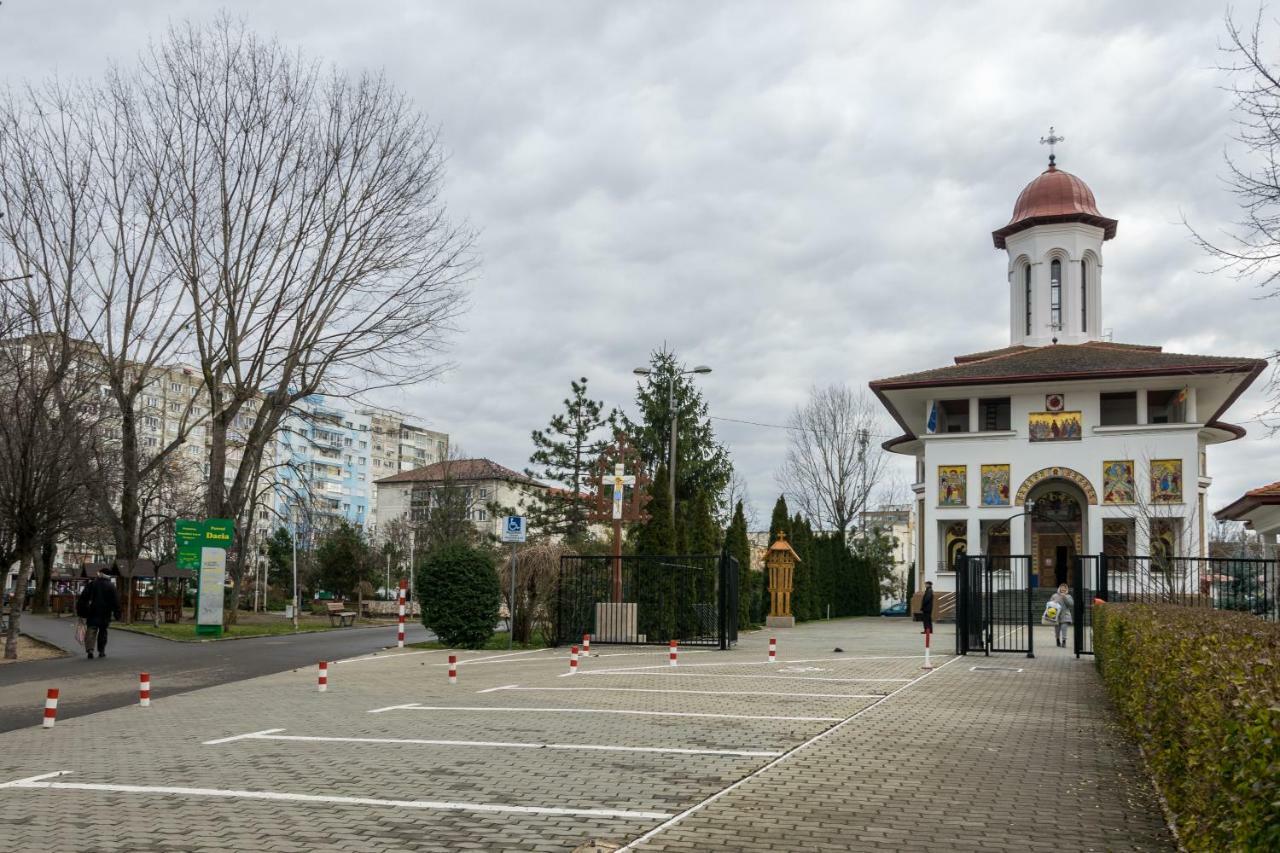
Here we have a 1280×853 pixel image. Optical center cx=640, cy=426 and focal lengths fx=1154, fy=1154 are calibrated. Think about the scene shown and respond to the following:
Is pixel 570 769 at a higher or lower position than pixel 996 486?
lower

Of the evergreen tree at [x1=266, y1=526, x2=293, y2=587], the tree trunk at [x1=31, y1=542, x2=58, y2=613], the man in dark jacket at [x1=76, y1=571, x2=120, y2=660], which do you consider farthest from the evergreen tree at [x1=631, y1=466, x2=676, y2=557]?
the evergreen tree at [x1=266, y1=526, x2=293, y2=587]

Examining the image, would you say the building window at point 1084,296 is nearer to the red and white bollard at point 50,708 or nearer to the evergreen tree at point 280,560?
the evergreen tree at point 280,560

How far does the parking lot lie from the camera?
23.5 ft

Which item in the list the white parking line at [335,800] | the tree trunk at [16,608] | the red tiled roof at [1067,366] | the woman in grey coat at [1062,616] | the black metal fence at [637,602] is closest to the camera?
the white parking line at [335,800]

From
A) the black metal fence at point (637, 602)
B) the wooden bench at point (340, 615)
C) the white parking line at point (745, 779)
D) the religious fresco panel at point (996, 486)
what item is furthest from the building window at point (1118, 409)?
the white parking line at point (745, 779)

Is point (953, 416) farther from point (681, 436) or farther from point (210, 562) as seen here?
point (210, 562)

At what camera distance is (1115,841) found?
692 cm

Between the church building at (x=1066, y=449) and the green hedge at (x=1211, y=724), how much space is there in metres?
36.8

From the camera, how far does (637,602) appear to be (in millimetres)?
26500

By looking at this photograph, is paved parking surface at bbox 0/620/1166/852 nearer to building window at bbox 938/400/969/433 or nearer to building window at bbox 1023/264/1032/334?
building window at bbox 938/400/969/433

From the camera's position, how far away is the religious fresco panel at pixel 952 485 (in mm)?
49875

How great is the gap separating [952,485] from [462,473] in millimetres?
42245

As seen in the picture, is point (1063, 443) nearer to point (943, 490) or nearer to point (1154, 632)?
point (943, 490)

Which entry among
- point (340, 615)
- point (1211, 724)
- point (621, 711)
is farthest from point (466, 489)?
point (1211, 724)
